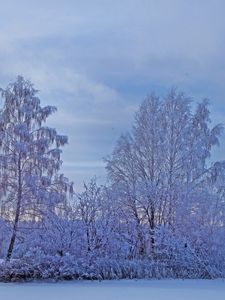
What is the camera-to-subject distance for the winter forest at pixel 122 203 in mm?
17453

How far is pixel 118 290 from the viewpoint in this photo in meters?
14.1

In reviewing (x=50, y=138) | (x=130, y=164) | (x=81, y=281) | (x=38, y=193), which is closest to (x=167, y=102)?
(x=130, y=164)

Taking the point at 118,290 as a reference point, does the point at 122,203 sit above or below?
above

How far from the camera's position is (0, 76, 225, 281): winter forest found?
57.3 feet

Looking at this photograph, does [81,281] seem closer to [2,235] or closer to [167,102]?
[2,235]

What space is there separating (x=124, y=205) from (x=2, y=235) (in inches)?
191

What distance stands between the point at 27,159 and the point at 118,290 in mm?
9369

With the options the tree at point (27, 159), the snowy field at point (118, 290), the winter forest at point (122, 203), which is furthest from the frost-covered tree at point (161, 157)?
the snowy field at point (118, 290)

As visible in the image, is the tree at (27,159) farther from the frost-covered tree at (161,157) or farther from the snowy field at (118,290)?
the snowy field at (118,290)

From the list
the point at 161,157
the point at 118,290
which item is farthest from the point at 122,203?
the point at 118,290

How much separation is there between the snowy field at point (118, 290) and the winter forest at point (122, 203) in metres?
0.94

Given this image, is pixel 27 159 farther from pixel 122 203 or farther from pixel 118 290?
pixel 118 290

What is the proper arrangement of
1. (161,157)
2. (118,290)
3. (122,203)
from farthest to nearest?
(161,157)
(122,203)
(118,290)

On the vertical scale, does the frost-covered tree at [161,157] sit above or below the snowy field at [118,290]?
above
